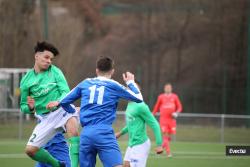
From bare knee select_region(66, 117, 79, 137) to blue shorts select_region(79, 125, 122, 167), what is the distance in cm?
49

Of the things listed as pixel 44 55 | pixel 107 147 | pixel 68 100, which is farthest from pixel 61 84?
pixel 107 147

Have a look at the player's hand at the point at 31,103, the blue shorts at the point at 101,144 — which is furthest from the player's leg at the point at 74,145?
the player's hand at the point at 31,103

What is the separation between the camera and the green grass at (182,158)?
53.3 ft

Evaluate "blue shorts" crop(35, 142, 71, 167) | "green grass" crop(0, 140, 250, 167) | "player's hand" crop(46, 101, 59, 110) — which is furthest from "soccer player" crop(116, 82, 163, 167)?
"green grass" crop(0, 140, 250, 167)

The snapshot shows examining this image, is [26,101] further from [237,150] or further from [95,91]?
[237,150]

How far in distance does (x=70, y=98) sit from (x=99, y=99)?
1.43ft

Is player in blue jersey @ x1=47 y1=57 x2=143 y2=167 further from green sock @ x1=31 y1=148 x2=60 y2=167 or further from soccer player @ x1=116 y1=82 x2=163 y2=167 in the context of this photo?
soccer player @ x1=116 y1=82 x2=163 y2=167

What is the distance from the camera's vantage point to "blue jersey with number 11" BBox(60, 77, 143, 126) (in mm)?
9047

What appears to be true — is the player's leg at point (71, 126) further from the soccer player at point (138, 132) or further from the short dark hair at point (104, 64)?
the soccer player at point (138, 132)

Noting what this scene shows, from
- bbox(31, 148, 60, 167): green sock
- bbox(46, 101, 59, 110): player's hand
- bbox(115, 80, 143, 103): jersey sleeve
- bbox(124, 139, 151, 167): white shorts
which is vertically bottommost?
bbox(124, 139, 151, 167): white shorts

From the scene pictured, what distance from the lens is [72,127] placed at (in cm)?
973

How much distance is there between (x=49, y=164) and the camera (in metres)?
10.0

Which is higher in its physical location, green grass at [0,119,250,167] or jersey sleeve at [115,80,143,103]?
jersey sleeve at [115,80,143,103]

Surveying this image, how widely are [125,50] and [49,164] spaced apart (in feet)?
107
